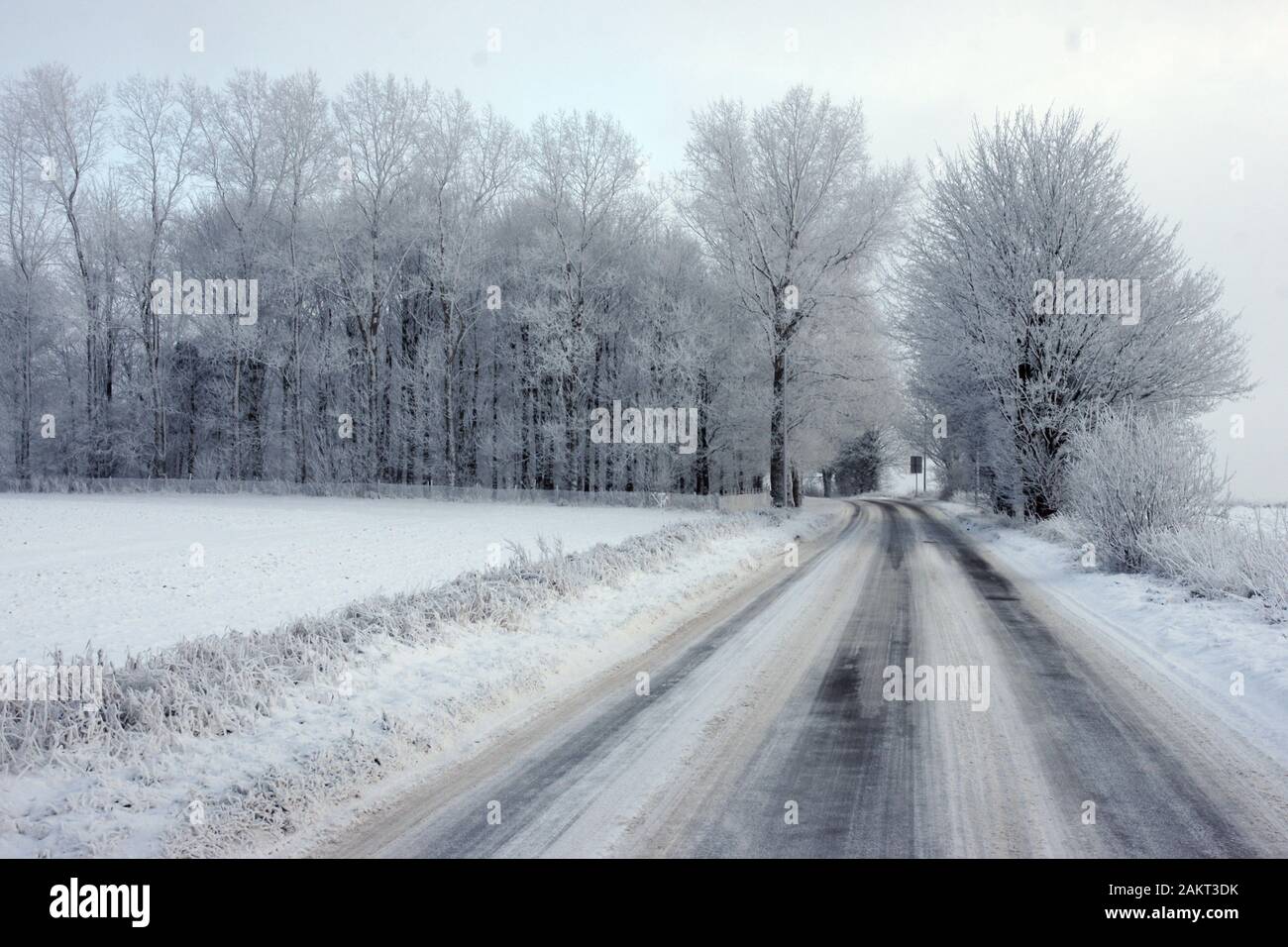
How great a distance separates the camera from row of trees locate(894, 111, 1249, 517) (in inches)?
846

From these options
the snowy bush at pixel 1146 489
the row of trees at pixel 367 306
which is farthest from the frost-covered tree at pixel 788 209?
the snowy bush at pixel 1146 489

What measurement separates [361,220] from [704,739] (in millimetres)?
38928

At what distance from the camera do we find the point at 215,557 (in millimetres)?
16219

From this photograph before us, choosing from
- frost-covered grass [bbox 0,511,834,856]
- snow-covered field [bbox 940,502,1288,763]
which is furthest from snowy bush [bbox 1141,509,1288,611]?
frost-covered grass [bbox 0,511,834,856]

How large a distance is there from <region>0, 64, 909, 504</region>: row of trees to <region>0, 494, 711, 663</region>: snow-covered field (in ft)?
23.9

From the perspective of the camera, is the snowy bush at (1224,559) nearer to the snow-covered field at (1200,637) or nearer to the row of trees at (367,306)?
the snow-covered field at (1200,637)

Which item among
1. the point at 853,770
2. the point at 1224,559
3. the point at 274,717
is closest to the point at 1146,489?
the point at 1224,559

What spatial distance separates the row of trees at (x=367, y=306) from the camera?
34.9 m

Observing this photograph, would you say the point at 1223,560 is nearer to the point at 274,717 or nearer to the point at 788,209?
the point at 274,717

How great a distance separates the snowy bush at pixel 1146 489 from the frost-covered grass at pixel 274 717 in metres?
9.96

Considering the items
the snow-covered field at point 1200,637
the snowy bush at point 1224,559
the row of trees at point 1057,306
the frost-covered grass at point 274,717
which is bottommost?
the snow-covered field at point 1200,637

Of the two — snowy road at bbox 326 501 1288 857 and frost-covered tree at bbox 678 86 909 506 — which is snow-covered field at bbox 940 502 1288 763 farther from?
frost-covered tree at bbox 678 86 909 506
